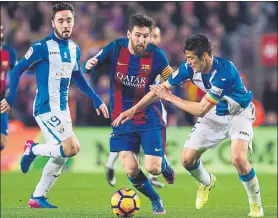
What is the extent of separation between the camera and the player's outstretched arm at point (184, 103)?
9.10 meters

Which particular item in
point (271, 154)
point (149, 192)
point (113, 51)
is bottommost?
point (271, 154)

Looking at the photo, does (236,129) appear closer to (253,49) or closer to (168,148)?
(168,148)

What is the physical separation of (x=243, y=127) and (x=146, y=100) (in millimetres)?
1148

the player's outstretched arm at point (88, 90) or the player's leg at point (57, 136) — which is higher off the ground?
the player's outstretched arm at point (88, 90)

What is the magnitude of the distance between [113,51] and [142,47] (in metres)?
0.39

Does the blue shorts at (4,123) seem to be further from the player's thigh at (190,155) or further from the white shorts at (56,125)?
the player's thigh at (190,155)

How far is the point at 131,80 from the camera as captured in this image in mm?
10117

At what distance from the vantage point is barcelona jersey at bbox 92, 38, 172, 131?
33.1 feet

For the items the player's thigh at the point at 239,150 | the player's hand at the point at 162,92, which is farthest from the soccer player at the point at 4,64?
the player's thigh at the point at 239,150

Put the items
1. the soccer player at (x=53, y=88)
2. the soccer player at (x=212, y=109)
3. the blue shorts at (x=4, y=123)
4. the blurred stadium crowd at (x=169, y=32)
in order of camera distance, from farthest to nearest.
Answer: the blurred stadium crowd at (x=169, y=32) < the blue shorts at (x=4, y=123) < the soccer player at (x=53, y=88) < the soccer player at (x=212, y=109)

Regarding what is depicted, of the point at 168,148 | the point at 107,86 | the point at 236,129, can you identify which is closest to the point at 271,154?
the point at 168,148

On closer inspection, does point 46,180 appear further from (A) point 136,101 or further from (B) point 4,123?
(B) point 4,123

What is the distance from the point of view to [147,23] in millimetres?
9773

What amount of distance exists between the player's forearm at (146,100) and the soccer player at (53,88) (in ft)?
2.55
